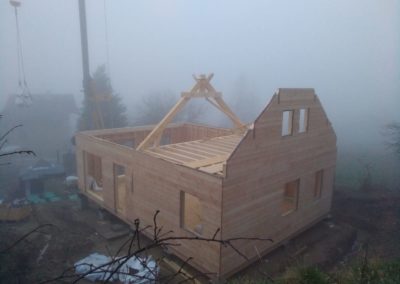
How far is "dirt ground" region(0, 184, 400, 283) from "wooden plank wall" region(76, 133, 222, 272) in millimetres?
1149

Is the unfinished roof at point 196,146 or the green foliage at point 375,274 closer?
the green foliage at point 375,274

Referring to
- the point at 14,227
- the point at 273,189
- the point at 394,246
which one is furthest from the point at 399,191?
the point at 14,227

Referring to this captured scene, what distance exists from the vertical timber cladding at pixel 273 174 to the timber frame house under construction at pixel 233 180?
0.03 metres

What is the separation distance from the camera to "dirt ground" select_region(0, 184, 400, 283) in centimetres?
933

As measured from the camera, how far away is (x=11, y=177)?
72.2 feet

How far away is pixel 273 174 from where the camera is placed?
368 inches

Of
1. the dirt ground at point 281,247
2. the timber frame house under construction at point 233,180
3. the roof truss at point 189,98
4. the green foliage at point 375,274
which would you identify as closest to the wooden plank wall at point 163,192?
the timber frame house under construction at point 233,180

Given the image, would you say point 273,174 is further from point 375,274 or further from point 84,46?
point 84,46

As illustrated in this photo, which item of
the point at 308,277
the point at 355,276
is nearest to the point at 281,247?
the point at 355,276

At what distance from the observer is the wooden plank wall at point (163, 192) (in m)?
8.15

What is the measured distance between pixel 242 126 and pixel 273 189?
4.68 m

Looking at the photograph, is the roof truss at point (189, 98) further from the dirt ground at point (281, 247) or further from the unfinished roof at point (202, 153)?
the dirt ground at point (281, 247)

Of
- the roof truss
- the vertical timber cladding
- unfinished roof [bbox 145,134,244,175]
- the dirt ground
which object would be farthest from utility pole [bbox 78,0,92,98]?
the vertical timber cladding

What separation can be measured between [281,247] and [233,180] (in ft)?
12.7
